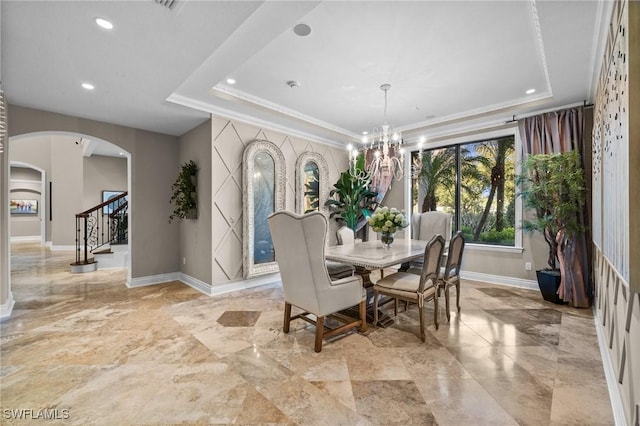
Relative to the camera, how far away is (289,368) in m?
2.12

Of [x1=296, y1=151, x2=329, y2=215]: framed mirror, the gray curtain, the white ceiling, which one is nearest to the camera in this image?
the white ceiling

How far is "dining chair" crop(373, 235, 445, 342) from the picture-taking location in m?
2.51

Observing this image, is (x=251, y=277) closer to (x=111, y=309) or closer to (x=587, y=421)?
(x=111, y=309)

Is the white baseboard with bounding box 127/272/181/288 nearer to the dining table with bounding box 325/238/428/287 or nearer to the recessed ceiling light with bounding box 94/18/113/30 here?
the dining table with bounding box 325/238/428/287

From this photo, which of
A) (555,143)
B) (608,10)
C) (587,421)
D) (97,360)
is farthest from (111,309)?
(555,143)

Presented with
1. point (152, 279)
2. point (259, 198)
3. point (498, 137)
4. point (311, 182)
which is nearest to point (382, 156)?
point (311, 182)

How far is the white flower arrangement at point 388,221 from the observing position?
326 centimetres

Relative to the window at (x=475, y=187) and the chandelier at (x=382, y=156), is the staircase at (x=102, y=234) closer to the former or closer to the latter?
the chandelier at (x=382, y=156)

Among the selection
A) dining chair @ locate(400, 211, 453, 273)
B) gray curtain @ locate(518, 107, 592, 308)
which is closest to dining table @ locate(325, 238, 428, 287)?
dining chair @ locate(400, 211, 453, 273)

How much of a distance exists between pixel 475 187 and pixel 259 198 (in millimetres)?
3776

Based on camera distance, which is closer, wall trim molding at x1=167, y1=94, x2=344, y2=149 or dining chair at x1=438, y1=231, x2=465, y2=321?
dining chair at x1=438, y1=231, x2=465, y2=321

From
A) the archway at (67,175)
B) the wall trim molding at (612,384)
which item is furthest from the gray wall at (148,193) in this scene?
the wall trim molding at (612,384)

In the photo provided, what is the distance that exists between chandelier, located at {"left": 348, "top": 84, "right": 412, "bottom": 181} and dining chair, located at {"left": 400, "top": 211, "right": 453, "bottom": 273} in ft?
2.45

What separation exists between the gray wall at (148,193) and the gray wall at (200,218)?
0.92 ft
